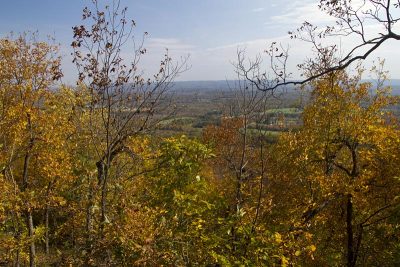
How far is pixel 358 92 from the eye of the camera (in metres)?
18.9

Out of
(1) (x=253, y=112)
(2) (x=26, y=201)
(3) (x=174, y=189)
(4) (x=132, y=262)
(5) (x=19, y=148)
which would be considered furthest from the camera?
(5) (x=19, y=148)

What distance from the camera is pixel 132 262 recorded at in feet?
24.6

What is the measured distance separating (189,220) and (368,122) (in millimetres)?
11536

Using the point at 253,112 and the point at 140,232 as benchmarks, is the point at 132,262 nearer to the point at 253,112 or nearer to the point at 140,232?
the point at 140,232

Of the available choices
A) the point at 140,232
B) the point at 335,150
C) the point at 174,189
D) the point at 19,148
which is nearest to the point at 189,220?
the point at 174,189

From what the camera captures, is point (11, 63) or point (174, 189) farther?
point (11, 63)

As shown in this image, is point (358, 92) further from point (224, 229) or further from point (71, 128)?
point (71, 128)

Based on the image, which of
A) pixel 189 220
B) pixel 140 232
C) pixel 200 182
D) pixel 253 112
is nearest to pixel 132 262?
pixel 140 232

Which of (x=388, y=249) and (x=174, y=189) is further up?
(x=174, y=189)

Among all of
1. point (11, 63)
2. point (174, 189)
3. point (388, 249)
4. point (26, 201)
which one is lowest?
point (388, 249)

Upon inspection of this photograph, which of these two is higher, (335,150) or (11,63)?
(11,63)

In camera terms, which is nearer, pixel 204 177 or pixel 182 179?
pixel 182 179

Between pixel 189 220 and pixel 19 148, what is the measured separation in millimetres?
14134

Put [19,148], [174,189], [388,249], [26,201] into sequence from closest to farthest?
[174,189]
[388,249]
[26,201]
[19,148]
